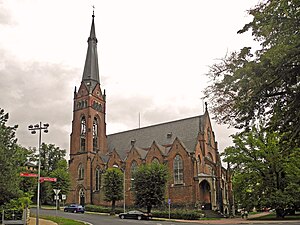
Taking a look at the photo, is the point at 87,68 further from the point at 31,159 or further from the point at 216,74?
the point at 216,74

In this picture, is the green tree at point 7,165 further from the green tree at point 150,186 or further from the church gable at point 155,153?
the church gable at point 155,153

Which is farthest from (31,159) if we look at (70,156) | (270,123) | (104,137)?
(270,123)

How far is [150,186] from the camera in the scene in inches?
1710

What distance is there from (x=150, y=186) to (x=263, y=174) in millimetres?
13604

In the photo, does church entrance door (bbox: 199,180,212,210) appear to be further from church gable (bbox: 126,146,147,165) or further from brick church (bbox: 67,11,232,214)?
church gable (bbox: 126,146,147,165)

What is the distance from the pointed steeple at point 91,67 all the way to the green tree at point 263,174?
34.1 meters

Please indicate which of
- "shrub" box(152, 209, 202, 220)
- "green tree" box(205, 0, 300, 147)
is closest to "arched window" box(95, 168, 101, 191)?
"shrub" box(152, 209, 202, 220)

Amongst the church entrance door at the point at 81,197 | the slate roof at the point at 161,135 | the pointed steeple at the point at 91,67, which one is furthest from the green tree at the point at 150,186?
the pointed steeple at the point at 91,67

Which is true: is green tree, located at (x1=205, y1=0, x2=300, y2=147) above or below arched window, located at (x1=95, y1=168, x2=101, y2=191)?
above

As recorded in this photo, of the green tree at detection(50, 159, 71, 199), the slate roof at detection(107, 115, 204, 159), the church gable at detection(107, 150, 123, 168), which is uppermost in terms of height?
the slate roof at detection(107, 115, 204, 159)

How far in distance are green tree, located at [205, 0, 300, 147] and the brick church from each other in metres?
37.8

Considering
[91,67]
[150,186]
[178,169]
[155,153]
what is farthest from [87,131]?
[150,186]

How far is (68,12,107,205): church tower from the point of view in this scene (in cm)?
6431

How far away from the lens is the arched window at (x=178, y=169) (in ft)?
175
